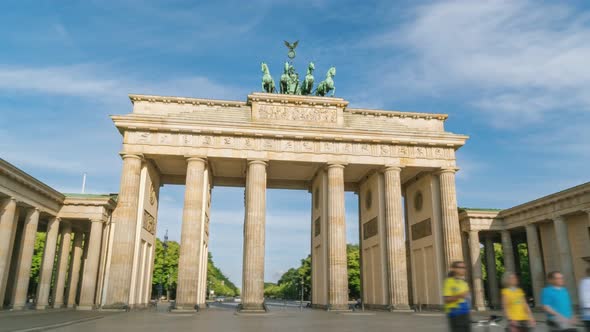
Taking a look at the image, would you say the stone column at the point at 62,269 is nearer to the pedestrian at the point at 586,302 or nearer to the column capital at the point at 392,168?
the column capital at the point at 392,168

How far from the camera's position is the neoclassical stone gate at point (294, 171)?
104 feet

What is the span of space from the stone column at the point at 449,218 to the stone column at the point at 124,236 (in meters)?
23.8

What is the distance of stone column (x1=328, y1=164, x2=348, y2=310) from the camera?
104 ft

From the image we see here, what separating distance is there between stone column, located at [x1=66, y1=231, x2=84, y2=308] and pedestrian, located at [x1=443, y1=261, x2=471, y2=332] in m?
34.7

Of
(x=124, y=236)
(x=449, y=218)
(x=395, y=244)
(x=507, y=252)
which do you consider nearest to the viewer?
(x=124, y=236)

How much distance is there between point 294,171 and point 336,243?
8.91m

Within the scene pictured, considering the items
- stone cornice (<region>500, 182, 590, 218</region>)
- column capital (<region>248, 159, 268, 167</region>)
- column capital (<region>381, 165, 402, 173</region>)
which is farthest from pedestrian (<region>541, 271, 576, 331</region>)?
column capital (<region>381, 165, 402, 173</region>)

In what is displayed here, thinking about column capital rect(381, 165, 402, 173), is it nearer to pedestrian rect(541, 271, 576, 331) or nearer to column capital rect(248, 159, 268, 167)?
column capital rect(248, 159, 268, 167)

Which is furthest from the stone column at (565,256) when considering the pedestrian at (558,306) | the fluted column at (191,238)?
the pedestrian at (558,306)

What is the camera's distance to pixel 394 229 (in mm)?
33812

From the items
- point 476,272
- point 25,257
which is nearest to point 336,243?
point 476,272

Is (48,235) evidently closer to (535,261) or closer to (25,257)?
(25,257)

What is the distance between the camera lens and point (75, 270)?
3672cm

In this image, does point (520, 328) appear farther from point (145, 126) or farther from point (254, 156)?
point (145, 126)
